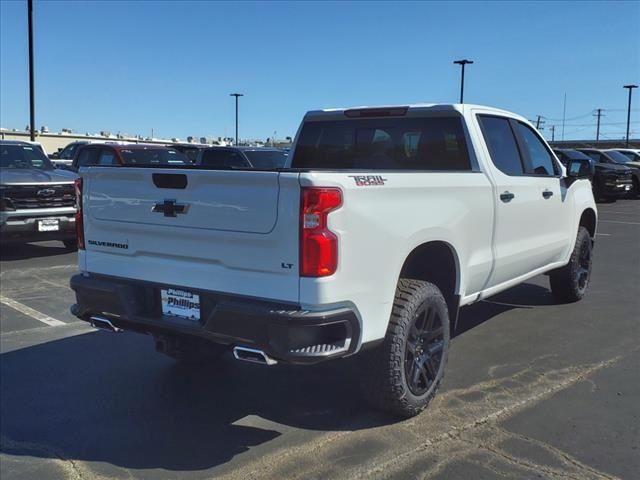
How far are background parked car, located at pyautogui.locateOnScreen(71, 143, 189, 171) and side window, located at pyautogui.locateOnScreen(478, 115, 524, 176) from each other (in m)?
8.39

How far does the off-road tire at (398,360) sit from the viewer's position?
3645mm

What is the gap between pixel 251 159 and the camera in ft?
44.8

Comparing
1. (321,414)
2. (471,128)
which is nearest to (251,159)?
(471,128)

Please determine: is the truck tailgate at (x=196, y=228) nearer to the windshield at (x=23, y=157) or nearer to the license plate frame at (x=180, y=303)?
the license plate frame at (x=180, y=303)

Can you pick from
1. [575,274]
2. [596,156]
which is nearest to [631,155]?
[596,156]

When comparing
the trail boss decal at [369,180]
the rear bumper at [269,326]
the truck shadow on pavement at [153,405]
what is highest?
the trail boss decal at [369,180]

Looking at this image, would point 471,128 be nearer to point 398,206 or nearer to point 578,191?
point 398,206

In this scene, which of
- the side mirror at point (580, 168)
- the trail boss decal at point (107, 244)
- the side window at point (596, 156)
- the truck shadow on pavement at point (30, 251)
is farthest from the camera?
the side window at point (596, 156)

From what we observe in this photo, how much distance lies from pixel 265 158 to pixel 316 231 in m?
11.0

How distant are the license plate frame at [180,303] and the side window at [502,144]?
272 centimetres

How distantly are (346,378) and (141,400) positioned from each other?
1.49 m

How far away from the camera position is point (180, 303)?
3617 millimetres

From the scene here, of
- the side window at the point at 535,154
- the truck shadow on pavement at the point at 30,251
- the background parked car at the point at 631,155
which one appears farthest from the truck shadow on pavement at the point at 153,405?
the background parked car at the point at 631,155

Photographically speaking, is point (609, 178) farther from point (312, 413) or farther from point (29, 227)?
point (312, 413)
